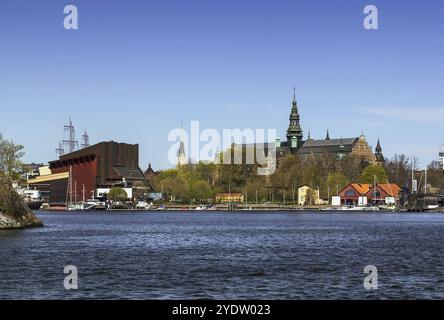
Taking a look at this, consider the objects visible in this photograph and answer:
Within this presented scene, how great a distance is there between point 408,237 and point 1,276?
51.2 metres

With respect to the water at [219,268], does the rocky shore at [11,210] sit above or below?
above

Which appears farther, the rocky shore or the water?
the rocky shore

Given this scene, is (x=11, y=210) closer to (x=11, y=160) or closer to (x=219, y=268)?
(x=11, y=160)

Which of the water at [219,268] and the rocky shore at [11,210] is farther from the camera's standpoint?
the rocky shore at [11,210]

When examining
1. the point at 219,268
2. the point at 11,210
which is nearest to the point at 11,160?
the point at 11,210

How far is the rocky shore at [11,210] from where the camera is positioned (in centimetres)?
8275

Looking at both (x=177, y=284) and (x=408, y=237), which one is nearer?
Answer: (x=177, y=284)

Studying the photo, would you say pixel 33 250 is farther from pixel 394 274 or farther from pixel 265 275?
pixel 394 274

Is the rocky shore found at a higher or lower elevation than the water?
higher

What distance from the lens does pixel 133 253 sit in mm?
56625

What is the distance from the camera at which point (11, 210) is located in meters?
86.8

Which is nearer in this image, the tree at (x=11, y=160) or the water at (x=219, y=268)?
the water at (x=219, y=268)

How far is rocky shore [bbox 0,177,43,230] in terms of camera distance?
3258 inches
